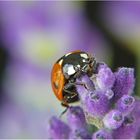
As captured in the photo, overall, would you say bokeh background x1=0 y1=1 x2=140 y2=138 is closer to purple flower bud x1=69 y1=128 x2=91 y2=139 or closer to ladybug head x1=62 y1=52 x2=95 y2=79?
ladybug head x1=62 y1=52 x2=95 y2=79

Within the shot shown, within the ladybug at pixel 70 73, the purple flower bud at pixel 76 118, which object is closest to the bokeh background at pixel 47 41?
the ladybug at pixel 70 73

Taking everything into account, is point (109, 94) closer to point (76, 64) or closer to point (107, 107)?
point (107, 107)

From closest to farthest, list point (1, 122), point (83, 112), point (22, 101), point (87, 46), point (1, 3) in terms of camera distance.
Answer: point (83, 112)
point (1, 122)
point (22, 101)
point (87, 46)
point (1, 3)

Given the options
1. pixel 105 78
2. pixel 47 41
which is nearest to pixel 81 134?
pixel 105 78

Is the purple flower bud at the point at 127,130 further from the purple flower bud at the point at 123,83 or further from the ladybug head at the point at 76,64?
the ladybug head at the point at 76,64

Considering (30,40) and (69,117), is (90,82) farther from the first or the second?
(30,40)

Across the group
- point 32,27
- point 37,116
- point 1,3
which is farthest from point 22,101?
point 1,3

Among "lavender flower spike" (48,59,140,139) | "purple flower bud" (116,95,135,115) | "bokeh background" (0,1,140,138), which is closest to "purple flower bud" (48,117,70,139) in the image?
"lavender flower spike" (48,59,140,139)
